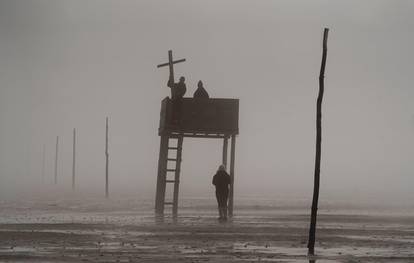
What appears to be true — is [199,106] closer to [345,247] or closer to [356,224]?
[356,224]

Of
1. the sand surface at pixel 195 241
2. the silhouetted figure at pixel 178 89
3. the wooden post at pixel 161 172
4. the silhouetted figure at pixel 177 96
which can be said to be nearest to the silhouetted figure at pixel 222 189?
the sand surface at pixel 195 241

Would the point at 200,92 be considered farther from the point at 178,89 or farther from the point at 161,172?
the point at 161,172

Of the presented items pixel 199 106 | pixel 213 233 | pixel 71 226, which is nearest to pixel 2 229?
pixel 71 226

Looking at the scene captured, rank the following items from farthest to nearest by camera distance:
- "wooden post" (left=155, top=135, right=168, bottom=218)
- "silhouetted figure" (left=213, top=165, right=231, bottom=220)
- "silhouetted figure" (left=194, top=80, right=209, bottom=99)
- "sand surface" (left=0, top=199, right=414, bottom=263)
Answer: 1. "wooden post" (left=155, top=135, right=168, bottom=218)
2. "silhouetted figure" (left=194, top=80, right=209, bottom=99)
3. "silhouetted figure" (left=213, top=165, right=231, bottom=220)
4. "sand surface" (left=0, top=199, right=414, bottom=263)

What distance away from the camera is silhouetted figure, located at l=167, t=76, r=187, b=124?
120 feet

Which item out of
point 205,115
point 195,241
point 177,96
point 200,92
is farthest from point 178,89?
point 195,241

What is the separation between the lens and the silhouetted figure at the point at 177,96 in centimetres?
3656

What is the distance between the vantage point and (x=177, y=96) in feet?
120

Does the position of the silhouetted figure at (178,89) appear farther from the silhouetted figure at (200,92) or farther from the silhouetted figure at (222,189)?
the silhouetted figure at (222,189)

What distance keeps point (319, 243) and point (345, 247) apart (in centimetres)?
131

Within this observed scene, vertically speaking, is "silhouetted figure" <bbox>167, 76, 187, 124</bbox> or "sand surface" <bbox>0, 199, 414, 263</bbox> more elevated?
"silhouetted figure" <bbox>167, 76, 187, 124</bbox>

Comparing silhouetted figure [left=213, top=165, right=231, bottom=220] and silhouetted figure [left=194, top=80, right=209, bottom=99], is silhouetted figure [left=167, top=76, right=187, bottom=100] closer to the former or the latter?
silhouetted figure [left=194, top=80, right=209, bottom=99]

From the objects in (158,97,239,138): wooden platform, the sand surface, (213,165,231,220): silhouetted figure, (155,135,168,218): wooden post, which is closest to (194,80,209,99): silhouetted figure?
(158,97,239,138): wooden platform

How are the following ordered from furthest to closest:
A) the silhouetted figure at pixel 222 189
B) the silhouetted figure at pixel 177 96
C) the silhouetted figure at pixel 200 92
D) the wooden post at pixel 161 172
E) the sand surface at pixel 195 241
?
the wooden post at pixel 161 172, the silhouetted figure at pixel 200 92, the silhouetted figure at pixel 177 96, the silhouetted figure at pixel 222 189, the sand surface at pixel 195 241
